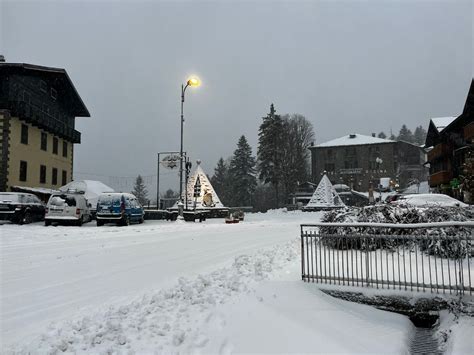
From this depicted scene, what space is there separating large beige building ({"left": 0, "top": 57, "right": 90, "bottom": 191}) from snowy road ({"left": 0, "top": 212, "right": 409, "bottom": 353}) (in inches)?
744

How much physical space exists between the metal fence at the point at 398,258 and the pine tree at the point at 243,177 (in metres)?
57.6

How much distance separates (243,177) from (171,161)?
36621 mm

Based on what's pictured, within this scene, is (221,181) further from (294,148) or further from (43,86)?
(43,86)

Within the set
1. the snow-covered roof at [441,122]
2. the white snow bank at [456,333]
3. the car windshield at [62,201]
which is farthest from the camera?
the snow-covered roof at [441,122]

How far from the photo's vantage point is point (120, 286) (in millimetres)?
7441

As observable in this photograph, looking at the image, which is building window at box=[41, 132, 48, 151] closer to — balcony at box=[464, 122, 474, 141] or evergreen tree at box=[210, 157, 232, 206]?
balcony at box=[464, 122, 474, 141]

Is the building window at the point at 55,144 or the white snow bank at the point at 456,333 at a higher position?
the building window at the point at 55,144

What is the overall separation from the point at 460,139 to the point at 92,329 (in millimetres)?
39750

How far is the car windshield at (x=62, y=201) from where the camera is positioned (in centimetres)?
2017

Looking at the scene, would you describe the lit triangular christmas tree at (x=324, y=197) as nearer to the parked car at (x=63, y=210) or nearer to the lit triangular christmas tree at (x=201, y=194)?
the lit triangular christmas tree at (x=201, y=194)

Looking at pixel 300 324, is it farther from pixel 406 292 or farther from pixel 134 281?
pixel 134 281

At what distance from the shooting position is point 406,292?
7.40 m

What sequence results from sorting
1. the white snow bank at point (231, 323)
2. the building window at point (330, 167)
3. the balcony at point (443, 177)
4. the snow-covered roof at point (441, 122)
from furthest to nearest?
the building window at point (330, 167) < the snow-covered roof at point (441, 122) < the balcony at point (443, 177) < the white snow bank at point (231, 323)

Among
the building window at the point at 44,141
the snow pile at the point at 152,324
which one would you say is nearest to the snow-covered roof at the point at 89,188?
the building window at the point at 44,141
